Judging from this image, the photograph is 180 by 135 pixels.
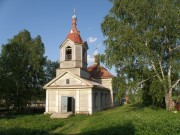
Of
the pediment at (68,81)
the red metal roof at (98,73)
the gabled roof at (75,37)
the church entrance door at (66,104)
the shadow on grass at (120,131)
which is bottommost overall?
the shadow on grass at (120,131)

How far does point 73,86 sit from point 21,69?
8.19m

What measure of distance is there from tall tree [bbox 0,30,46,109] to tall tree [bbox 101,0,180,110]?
513 inches

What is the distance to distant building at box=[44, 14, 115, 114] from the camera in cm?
2877

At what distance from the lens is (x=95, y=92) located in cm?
3089

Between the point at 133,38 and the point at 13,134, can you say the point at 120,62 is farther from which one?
the point at 13,134

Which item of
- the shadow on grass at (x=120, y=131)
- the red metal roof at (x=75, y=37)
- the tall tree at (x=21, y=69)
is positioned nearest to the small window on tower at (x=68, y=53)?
the red metal roof at (x=75, y=37)

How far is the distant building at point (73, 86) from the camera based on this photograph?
94.4 feet

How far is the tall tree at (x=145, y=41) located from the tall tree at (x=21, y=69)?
13.0 m

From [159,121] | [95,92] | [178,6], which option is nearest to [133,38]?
[178,6]

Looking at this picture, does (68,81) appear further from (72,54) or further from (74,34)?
(74,34)

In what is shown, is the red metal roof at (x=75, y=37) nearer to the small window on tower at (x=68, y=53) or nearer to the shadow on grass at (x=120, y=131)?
the small window on tower at (x=68, y=53)

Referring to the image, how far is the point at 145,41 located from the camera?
81.1 feet

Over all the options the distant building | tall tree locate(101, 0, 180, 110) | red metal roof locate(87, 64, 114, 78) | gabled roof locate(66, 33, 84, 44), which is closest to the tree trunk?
tall tree locate(101, 0, 180, 110)

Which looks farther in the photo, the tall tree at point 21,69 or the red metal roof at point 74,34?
the tall tree at point 21,69
